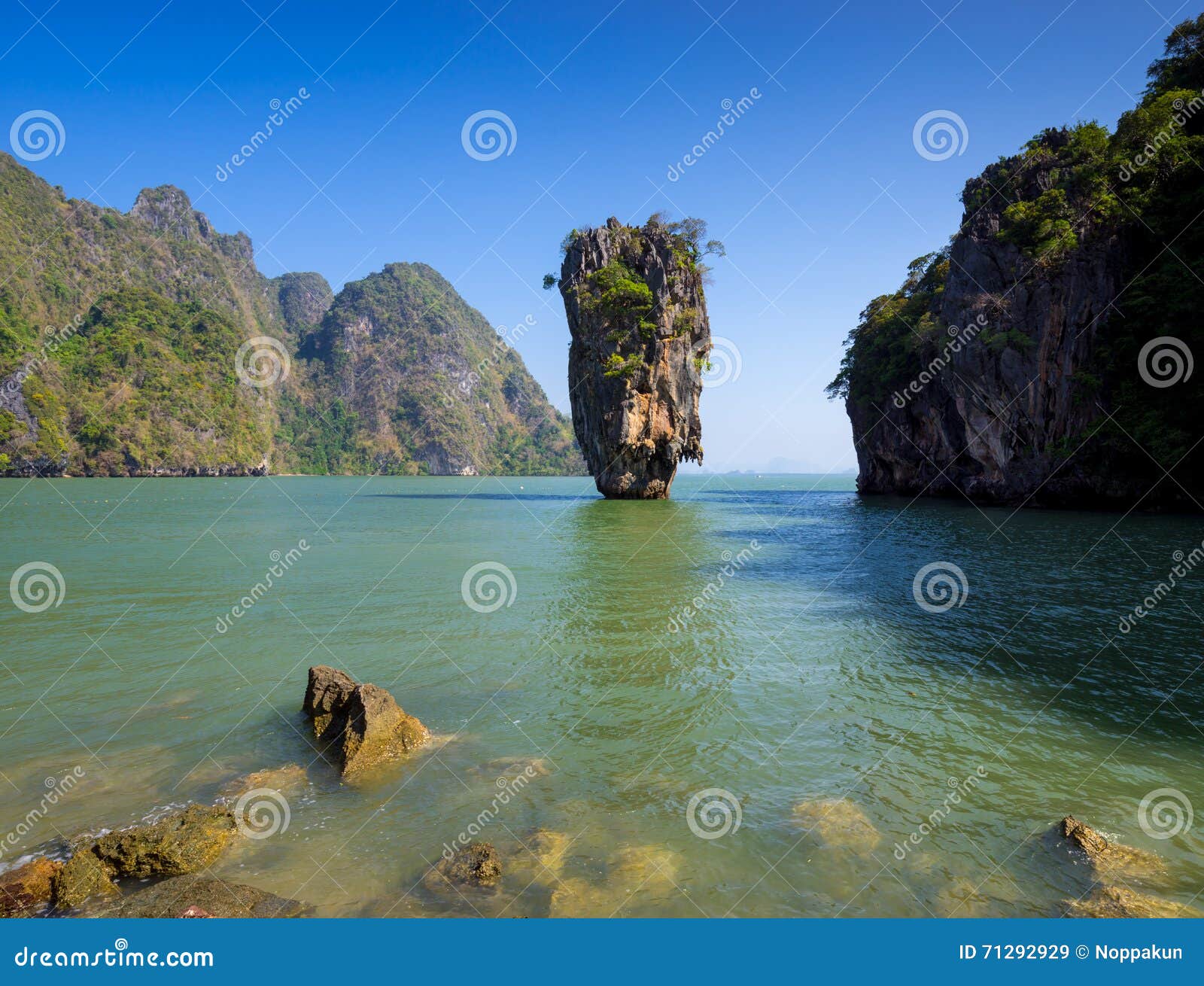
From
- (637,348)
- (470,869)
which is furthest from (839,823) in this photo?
(637,348)

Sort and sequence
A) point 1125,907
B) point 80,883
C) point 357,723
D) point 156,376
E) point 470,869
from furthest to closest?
point 156,376, point 357,723, point 470,869, point 80,883, point 1125,907

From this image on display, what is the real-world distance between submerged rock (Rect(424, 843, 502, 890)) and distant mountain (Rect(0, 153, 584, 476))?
83.6 metres

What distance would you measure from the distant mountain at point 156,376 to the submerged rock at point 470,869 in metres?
83.6

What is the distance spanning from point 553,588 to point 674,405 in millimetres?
36363

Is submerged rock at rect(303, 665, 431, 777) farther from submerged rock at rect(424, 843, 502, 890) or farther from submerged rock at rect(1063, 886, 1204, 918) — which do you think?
submerged rock at rect(1063, 886, 1204, 918)

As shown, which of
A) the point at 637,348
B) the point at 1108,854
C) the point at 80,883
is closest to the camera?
the point at 80,883

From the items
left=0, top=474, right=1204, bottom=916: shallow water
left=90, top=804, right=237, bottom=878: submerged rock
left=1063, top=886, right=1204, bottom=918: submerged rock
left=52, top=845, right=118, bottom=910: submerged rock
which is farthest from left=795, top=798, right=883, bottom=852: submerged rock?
left=52, top=845, right=118, bottom=910: submerged rock

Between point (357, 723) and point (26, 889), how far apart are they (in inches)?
135

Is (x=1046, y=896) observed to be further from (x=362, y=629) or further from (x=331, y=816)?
(x=362, y=629)

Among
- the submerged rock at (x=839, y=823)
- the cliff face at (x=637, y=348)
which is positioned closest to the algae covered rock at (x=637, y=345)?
the cliff face at (x=637, y=348)

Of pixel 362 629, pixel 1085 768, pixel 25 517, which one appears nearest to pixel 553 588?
pixel 362 629

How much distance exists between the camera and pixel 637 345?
5138 centimetres

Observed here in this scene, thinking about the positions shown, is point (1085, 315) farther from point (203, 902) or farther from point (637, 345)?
point (203, 902)

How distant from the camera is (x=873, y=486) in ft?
213
